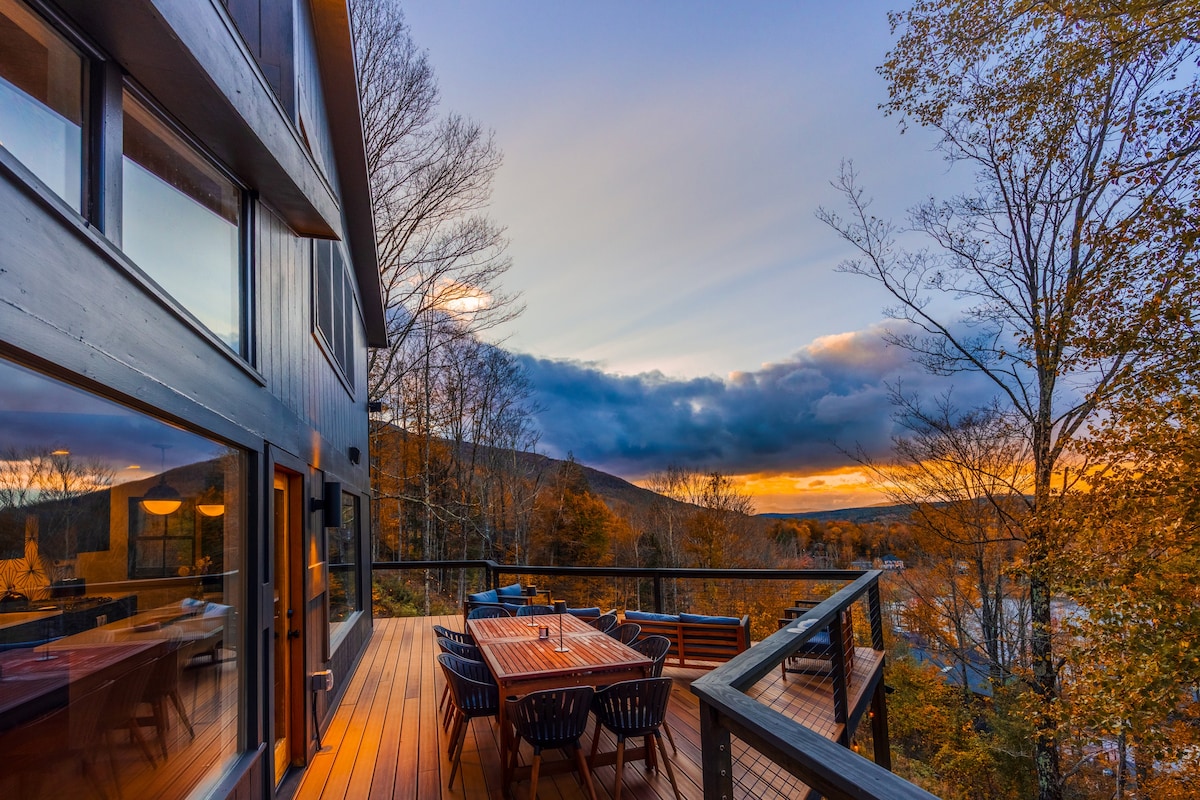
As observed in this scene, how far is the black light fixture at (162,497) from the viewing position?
6.38ft

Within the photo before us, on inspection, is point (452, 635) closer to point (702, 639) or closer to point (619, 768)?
point (619, 768)

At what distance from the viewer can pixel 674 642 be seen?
6375 mm

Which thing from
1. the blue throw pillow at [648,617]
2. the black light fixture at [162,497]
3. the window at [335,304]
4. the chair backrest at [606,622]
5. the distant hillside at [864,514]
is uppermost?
the window at [335,304]

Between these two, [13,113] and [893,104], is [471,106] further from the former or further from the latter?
[13,113]

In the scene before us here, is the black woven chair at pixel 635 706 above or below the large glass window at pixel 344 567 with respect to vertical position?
below

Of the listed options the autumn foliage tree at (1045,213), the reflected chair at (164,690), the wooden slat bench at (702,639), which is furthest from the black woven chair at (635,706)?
the autumn foliage tree at (1045,213)

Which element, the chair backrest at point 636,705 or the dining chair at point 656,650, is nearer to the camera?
the chair backrest at point 636,705

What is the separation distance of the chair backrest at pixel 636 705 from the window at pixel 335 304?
347 cm

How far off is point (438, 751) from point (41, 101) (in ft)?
14.3

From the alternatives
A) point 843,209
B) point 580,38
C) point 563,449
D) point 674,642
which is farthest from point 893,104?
point 563,449

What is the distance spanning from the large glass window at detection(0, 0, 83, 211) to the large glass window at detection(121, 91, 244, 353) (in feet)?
0.81

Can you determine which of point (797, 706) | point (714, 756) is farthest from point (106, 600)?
point (797, 706)

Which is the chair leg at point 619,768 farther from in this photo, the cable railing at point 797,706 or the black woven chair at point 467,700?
the black woven chair at point 467,700

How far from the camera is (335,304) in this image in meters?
5.91
